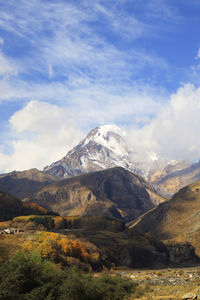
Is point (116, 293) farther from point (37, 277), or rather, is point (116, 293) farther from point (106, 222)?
point (106, 222)

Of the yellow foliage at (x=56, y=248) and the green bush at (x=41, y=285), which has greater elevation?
the yellow foliage at (x=56, y=248)

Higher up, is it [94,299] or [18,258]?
[18,258]

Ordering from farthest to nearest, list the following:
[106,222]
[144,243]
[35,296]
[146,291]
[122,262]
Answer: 1. [106,222]
2. [144,243]
3. [122,262]
4. [146,291]
5. [35,296]

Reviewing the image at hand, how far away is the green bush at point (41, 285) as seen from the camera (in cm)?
2955

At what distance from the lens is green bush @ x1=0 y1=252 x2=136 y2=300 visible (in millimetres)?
29550

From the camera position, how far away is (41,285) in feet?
105

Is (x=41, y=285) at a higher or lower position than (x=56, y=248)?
lower

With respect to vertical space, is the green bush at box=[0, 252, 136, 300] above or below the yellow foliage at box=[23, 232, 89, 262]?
below

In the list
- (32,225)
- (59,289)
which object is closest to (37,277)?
(59,289)

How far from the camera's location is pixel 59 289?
1232 inches

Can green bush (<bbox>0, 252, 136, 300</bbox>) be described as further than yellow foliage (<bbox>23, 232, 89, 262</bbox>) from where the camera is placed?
No

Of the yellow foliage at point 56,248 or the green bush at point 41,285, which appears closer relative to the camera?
the green bush at point 41,285

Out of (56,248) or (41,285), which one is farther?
→ (56,248)

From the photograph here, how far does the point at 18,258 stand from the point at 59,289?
18.2 feet
